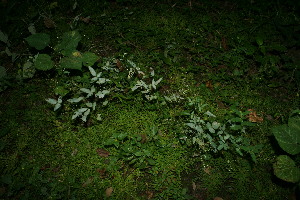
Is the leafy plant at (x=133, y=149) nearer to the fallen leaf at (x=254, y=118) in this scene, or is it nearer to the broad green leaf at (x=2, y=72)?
the fallen leaf at (x=254, y=118)

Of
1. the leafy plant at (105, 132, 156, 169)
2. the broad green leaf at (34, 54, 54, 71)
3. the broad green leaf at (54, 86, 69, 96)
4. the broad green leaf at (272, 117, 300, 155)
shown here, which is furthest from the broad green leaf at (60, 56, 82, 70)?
the broad green leaf at (272, 117, 300, 155)

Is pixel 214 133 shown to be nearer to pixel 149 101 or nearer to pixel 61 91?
pixel 149 101

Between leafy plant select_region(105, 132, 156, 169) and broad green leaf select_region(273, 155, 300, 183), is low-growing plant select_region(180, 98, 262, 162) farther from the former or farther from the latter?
leafy plant select_region(105, 132, 156, 169)

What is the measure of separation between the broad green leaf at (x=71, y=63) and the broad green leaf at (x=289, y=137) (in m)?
2.71

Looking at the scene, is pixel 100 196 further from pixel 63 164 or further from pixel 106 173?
pixel 63 164

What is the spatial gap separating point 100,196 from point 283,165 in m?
2.22

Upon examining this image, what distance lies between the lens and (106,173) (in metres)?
2.64

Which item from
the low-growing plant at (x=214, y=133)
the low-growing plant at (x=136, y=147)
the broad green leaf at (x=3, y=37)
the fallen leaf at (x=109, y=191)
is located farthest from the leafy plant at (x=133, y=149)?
the broad green leaf at (x=3, y=37)

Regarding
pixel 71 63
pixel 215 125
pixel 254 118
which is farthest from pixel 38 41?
pixel 254 118

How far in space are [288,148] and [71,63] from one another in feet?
9.98

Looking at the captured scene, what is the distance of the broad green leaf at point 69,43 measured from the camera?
10.0ft

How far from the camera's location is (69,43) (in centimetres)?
308

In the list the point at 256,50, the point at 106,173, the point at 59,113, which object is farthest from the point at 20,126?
the point at 256,50

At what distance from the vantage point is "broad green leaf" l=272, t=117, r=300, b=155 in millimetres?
2590
